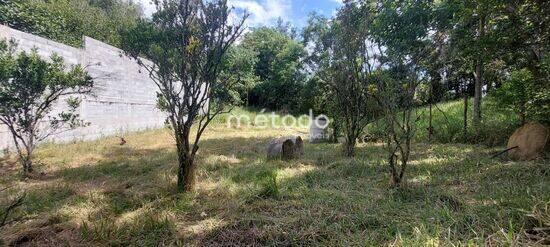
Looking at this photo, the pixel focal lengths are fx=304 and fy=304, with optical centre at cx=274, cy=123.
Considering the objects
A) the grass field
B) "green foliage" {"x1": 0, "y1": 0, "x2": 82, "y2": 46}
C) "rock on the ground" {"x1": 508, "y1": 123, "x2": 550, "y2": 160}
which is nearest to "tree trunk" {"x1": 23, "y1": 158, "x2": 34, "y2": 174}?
the grass field

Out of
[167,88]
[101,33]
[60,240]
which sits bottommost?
[60,240]

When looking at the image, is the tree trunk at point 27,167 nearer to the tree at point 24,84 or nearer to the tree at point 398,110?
the tree at point 24,84

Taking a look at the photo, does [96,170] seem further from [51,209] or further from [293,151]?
[293,151]

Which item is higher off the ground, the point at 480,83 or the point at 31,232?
the point at 480,83

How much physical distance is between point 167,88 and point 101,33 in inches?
533

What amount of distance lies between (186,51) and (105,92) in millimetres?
5637

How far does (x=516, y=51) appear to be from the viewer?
4.16m

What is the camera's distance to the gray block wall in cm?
574

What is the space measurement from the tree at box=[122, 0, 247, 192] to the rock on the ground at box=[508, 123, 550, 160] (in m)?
3.92

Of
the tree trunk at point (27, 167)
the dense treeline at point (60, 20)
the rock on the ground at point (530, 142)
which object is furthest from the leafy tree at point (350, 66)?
the tree trunk at point (27, 167)

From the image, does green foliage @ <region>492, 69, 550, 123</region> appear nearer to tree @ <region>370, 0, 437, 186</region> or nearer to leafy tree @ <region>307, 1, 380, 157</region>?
tree @ <region>370, 0, 437, 186</region>

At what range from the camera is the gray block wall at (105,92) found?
5740 millimetres

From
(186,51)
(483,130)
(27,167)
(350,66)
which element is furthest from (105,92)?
(483,130)

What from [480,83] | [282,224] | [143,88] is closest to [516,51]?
[480,83]
